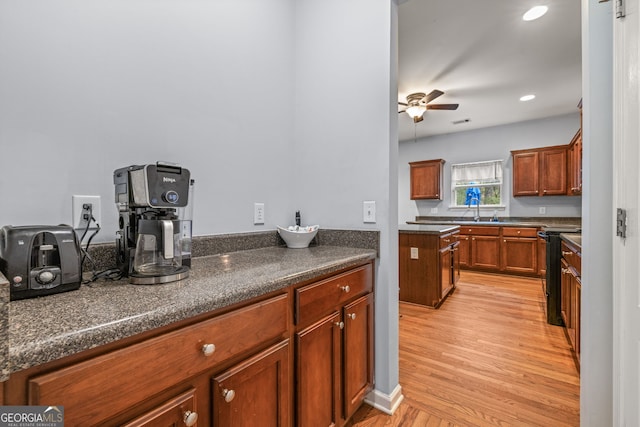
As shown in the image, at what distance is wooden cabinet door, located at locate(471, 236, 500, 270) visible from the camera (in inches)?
183

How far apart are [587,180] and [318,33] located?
162 centimetres

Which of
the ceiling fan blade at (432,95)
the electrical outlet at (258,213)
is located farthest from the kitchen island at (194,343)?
the ceiling fan blade at (432,95)

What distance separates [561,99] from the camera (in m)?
4.05

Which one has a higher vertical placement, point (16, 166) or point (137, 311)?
point (16, 166)

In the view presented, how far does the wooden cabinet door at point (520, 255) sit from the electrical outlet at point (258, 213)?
14.3ft

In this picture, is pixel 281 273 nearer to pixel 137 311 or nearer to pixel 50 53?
pixel 137 311

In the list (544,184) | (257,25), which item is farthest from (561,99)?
(257,25)

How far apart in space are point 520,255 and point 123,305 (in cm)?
519

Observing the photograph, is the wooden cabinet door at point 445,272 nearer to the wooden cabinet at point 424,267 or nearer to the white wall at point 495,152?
the wooden cabinet at point 424,267

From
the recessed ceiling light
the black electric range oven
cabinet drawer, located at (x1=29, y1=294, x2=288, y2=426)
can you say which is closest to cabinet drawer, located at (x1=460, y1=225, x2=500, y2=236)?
the black electric range oven

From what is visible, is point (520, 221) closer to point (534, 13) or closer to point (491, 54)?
point (491, 54)

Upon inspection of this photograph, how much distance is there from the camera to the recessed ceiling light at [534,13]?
7.43ft

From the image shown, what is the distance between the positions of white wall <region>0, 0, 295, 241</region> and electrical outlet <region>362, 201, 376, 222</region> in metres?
0.51

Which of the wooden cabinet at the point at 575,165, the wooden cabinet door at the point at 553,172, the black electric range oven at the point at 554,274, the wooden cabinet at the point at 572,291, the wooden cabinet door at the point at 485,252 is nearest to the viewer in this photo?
the wooden cabinet at the point at 572,291
